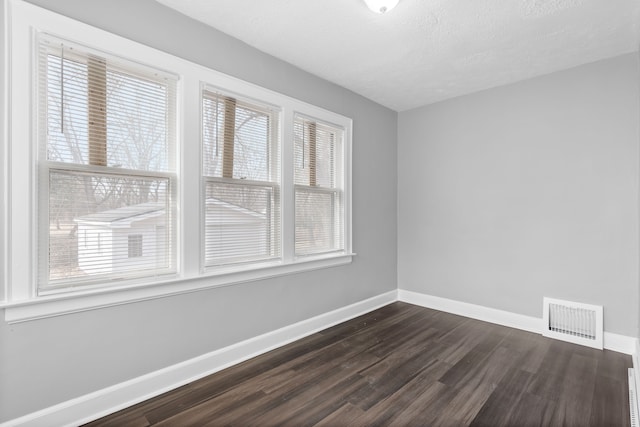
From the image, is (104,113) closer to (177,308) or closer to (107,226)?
(107,226)

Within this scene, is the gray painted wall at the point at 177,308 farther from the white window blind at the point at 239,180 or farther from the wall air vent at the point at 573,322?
the wall air vent at the point at 573,322

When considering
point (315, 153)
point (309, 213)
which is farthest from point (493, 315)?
point (315, 153)

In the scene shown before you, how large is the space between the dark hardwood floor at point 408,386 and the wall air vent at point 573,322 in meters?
0.12

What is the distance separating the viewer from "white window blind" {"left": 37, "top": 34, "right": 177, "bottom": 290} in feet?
5.96

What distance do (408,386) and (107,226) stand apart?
2345mm

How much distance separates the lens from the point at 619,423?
6.36 ft

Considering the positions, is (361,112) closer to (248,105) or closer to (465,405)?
(248,105)

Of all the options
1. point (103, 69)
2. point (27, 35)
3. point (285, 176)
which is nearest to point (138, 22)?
point (103, 69)

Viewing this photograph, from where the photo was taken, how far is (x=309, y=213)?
3377mm

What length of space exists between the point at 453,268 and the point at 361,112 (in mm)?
2260

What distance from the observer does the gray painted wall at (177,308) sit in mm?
1779

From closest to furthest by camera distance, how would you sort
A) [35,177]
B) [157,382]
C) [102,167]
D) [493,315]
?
[35,177]
[102,167]
[157,382]
[493,315]

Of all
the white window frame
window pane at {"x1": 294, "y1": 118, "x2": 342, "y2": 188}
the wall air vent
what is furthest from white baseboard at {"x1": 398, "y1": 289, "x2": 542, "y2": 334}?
the white window frame

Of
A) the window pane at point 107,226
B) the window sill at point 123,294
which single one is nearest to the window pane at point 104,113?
the window pane at point 107,226
